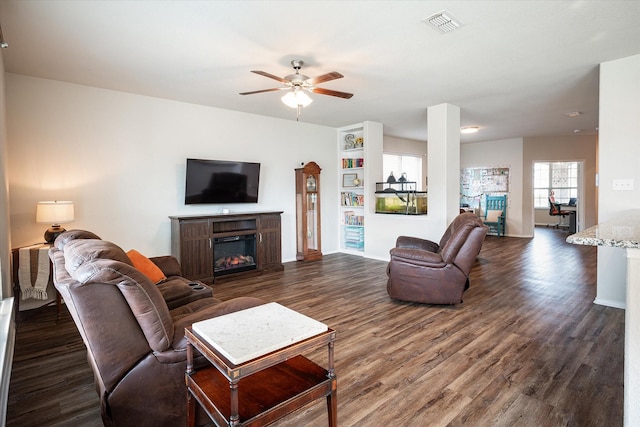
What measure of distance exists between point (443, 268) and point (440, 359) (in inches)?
47.5

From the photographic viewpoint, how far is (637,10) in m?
2.48

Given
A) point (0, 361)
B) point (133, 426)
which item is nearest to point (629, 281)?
point (133, 426)

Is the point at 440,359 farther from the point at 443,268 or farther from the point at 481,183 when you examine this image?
the point at 481,183

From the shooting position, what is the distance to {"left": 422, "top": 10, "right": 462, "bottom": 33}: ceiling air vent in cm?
254

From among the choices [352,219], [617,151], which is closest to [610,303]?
[617,151]

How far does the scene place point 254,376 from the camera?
4.86ft

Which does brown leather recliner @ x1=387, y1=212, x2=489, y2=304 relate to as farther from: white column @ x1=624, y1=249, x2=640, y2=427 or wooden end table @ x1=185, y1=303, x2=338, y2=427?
wooden end table @ x1=185, y1=303, x2=338, y2=427

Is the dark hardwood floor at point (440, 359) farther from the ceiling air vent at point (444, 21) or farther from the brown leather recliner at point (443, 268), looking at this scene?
the ceiling air vent at point (444, 21)

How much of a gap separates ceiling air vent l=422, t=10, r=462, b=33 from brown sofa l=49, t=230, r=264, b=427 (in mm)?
2617

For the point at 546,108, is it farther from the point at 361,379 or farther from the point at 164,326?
the point at 164,326

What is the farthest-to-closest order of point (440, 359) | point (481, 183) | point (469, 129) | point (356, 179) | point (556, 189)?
1. point (556, 189)
2. point (481, 183)
3. point (469, 129)
4. point (356, 179)
5. point (440, 359)

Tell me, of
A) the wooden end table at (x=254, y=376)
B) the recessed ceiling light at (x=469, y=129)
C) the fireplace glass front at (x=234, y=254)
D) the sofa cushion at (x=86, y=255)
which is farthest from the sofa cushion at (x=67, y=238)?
the recessed ceiling light at (x=469, y=129)

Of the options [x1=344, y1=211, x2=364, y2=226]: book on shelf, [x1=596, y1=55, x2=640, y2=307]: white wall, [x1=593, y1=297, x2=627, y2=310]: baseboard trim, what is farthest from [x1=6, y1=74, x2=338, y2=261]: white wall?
[x1=593, y1=297, x2=627, y2=310]: baseboard trim

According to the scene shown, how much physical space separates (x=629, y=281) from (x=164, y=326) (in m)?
1.93
